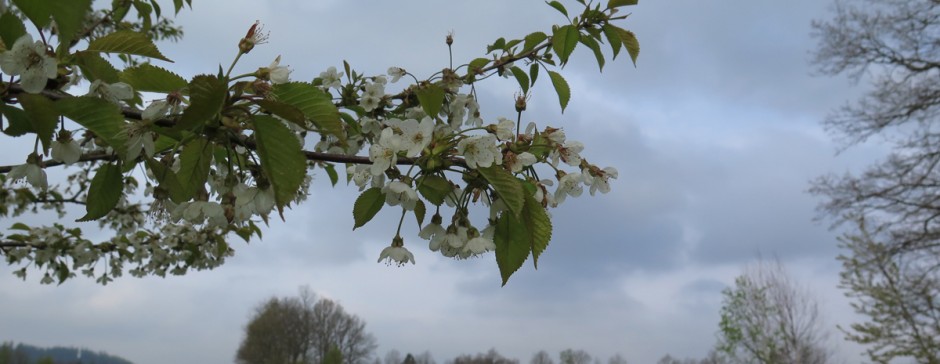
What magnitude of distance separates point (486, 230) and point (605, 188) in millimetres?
381

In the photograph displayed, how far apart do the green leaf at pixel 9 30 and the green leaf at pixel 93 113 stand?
0.17 metres

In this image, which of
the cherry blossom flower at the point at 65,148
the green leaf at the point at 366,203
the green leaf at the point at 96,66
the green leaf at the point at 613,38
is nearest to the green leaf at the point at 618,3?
the green leaf at the point at 613,38

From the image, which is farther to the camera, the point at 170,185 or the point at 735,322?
the point at 735,322

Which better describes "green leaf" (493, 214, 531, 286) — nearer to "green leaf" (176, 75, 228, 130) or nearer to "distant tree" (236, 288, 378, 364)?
"green leaf" (176, 75, 228, 130)

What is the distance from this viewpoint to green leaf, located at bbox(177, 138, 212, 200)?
1110 millimetres

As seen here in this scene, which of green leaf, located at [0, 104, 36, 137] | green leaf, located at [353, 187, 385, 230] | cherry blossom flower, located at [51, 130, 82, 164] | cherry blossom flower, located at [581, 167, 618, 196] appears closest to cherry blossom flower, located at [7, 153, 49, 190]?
cherry blossom flower, located at [51, 130, 82, 164]

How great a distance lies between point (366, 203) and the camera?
1.28 m

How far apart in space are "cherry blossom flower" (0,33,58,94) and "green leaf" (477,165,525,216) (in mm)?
737

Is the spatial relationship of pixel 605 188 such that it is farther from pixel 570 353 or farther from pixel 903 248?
pixel 570 353

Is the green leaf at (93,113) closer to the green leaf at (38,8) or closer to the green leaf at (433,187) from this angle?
the green leaf at (38,8)

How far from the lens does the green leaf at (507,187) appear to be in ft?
3.52

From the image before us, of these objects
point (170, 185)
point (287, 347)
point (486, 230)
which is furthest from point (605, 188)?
point (287, 347)

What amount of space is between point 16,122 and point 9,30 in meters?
0.16

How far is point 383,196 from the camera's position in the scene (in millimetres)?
1285
